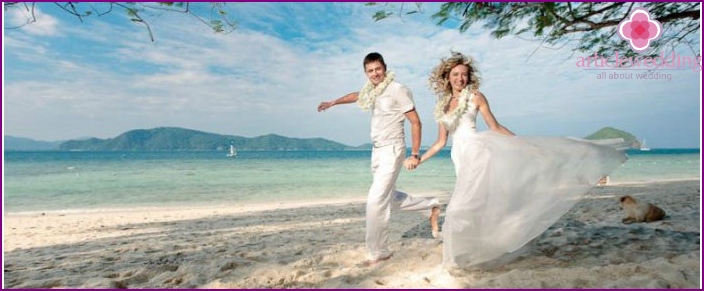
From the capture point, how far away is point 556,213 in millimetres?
2963

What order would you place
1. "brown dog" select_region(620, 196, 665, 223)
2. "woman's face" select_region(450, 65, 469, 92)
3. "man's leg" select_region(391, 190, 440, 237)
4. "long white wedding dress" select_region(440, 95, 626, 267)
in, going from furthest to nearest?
"brown dog" select_region(620, 196, 665, 223)
"man's leg" select_region(391, 190, 440, 237)
"woman's face" select_region(450, 65, 469, 92)
"long white wedding dress" select_region(440, 95, 626, 267)

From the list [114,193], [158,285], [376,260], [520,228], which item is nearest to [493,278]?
[520,228]

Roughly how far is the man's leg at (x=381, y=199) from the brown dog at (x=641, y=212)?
334 centimetres

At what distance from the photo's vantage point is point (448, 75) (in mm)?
3461

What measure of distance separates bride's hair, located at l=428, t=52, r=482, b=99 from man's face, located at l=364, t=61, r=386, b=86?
0.42 meters

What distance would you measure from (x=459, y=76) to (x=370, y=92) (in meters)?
0.72

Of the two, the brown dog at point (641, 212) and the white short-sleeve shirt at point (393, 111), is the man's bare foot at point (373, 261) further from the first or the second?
the brown dog at point (641, 212)

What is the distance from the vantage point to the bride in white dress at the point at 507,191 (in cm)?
292

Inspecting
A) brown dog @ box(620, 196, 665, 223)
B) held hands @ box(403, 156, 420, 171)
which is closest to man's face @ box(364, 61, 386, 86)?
held hands @ box(403, 156, 420, 171)

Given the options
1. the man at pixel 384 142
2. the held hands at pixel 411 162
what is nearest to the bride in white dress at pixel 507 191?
the held hands at pixel 411 162

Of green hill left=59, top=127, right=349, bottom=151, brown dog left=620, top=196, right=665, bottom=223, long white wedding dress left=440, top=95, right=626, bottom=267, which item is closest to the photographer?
long white wedding dress left=440, top=95, right=626, bottom=267

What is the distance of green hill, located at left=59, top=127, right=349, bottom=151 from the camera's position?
91.2m

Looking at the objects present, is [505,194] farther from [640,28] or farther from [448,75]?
[640,28]

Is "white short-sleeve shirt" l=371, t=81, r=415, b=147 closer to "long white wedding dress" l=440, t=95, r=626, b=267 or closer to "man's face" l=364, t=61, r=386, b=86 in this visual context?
"man's face" l=364, t=61, r=386, b=86
